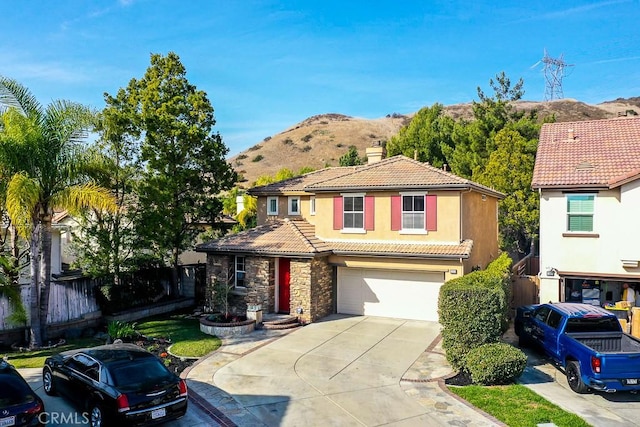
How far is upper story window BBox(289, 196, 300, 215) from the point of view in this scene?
2505 centimetres

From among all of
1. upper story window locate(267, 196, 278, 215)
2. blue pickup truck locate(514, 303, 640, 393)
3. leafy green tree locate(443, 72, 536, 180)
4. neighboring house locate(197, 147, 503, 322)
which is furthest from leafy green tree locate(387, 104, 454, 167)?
blue pickup truck locate(514, 303, 640, 393)

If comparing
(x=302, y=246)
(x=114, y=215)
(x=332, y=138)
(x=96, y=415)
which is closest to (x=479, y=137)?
(x=302, y=246)

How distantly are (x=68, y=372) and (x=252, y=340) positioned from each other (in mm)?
7288

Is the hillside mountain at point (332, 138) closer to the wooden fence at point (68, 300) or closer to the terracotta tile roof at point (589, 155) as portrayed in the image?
the wooden fence at point (68, 300)

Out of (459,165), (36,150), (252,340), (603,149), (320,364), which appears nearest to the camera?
(320,364)

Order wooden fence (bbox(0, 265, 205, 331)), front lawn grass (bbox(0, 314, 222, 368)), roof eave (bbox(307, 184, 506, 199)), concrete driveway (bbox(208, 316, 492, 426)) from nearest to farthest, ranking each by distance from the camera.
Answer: concrete driveway (bbox(208, 316, 492, 426)) < front lawn grass (bbox(0, 314, 222, 368)) < wooden fence (bbox(0, 265, 205, 331)) < roof eave (bbox(307, 184, 506, 199))

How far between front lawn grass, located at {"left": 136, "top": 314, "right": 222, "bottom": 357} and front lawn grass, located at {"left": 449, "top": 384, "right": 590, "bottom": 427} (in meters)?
8.45

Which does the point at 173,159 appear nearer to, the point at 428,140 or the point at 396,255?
the point at 396,255

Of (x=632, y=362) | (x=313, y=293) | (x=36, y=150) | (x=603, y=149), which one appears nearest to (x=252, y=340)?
(x=313, y=293)

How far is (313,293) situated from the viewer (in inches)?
774

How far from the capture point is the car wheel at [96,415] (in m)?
9.26

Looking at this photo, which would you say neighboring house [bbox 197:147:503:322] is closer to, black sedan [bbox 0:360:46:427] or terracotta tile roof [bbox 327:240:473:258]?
terracotta tile roof [bbox 327:240:473:258]

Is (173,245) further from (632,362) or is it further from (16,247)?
(632,362)

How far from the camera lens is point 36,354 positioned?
15203 millimetres
